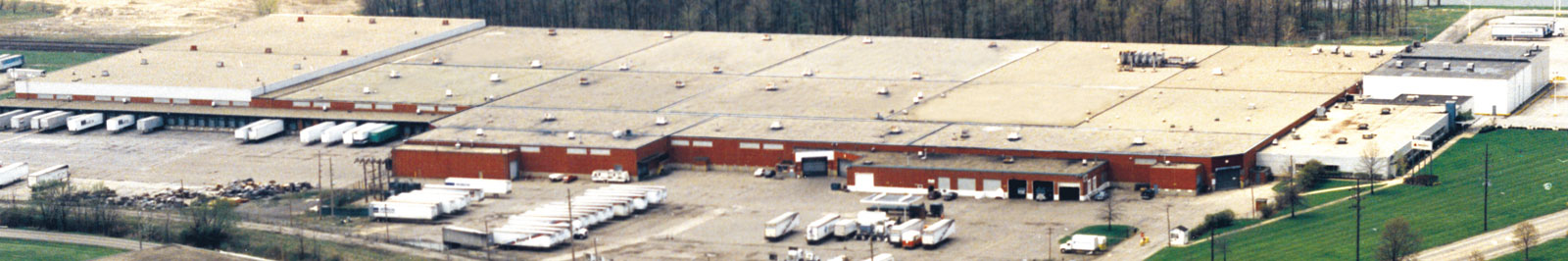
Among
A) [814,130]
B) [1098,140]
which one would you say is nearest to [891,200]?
[1098,140]

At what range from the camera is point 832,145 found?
10731 centimetres

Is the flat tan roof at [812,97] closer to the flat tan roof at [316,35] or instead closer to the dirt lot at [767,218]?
the dirt lot at [767,218]

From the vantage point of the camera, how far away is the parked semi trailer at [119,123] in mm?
122438

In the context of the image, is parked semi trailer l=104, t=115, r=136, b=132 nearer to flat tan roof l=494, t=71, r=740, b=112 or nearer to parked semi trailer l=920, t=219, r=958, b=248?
flat tan roof l=494, t=71, r=740, b=112

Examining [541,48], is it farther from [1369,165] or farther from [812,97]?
[1369,165]

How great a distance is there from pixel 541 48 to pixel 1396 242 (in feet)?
214

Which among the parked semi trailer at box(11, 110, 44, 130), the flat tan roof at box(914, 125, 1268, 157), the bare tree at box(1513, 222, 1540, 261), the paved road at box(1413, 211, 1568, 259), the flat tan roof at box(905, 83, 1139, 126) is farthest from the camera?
the parked semi trailer at box(11, 110, 44, 130)

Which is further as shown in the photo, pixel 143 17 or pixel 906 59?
pixel 143 17

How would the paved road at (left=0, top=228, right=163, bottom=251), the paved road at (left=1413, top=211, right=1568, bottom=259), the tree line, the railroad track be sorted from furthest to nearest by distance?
the railroad track, the tree line, the paved road at (left=0, top=228, right=163, bottom=251), the paved road at (left=1413, top=211, right=1568, bottom=259)

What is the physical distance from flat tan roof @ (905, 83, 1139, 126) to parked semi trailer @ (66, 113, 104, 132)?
3913 cm

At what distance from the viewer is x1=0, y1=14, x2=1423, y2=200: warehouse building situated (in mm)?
103750

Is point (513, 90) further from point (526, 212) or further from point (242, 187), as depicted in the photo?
point (526, 212)

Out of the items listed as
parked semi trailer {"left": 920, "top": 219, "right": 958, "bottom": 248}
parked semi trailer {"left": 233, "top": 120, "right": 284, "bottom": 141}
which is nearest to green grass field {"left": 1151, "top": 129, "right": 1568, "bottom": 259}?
parked semi trailer {"left": 920, "top": 219, "right": 958, "bottom": 248}

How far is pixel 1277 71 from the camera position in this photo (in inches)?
4793
